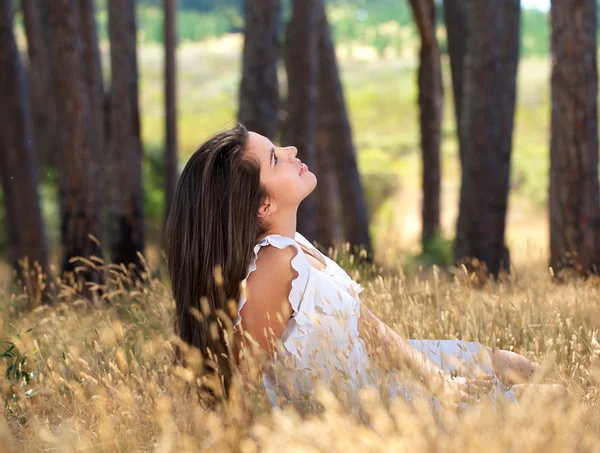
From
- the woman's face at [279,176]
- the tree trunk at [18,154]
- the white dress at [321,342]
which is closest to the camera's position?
the white dress at [321,342]

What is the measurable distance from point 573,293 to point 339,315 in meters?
1.86

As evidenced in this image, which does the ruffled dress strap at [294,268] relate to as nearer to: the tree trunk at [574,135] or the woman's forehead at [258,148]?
the woman's forehead at [258,148]

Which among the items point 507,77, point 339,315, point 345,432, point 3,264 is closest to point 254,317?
point 339,315

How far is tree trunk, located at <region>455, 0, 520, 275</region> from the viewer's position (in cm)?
704

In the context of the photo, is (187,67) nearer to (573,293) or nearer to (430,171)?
(430,171)

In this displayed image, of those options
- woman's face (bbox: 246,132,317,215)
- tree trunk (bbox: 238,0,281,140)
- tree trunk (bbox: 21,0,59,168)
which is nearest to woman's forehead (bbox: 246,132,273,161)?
woman's face (bbox: 246,132,317,215)

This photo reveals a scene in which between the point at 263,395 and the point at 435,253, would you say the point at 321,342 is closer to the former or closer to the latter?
the point at 263,395

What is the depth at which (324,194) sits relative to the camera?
988 cm

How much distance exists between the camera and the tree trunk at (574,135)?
6355 mm

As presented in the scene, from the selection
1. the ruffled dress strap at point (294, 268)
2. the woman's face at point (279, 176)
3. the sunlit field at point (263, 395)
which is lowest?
the sunlit field at point (263, 395)

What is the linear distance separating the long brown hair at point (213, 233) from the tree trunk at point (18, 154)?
512 cm

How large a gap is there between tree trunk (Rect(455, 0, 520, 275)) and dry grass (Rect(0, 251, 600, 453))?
224 centimetres

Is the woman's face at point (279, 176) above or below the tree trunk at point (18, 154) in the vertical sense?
above

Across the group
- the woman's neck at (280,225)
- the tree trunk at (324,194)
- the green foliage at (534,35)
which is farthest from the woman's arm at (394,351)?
the green foliage at (534,35)
